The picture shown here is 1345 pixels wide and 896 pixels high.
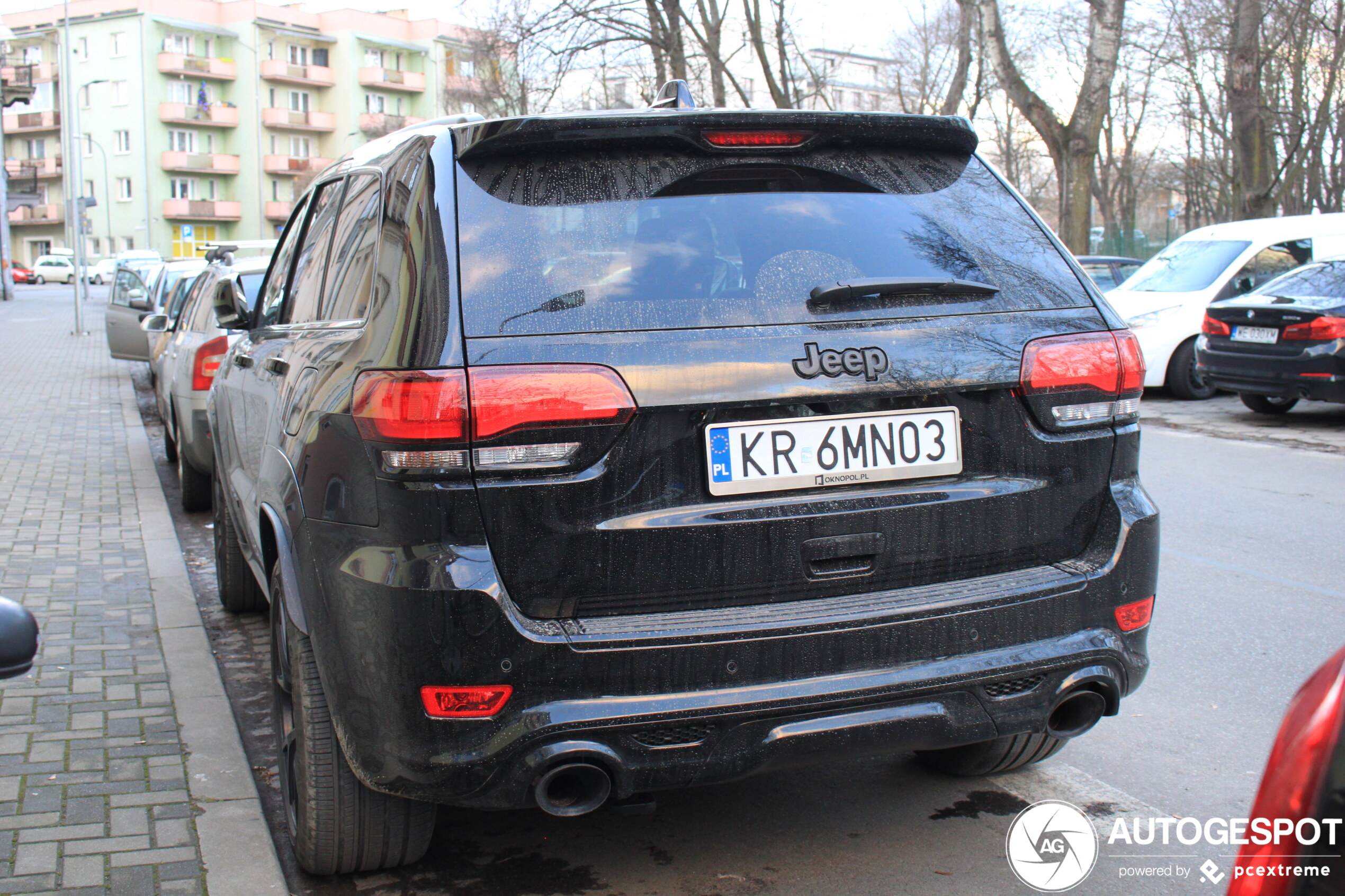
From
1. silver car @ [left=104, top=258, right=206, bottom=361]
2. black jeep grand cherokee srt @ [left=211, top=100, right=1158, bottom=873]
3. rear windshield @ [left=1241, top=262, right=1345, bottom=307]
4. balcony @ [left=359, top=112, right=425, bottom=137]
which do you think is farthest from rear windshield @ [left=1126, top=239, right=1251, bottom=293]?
balcony @ [left=359, top=112, right=425, bottom=137]

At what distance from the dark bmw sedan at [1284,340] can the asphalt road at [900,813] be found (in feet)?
24.1

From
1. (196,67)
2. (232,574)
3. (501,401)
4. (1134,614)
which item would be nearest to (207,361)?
(232,574)

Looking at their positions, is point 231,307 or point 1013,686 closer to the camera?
point 1013,686

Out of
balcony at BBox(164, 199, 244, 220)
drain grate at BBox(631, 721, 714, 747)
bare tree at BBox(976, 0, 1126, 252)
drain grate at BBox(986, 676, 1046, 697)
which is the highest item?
balcony at BBox(164, 199, 244, 220)

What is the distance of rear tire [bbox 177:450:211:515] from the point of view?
8352 millimetres

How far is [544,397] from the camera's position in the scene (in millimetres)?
2488

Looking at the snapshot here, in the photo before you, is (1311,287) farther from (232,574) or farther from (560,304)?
(560,304)

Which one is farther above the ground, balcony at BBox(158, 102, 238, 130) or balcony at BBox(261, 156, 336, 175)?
balcony at BBox(158, 102, 238, 130)

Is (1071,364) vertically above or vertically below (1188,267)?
below

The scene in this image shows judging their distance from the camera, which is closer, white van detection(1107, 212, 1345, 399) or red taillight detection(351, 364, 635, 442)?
red taillight detection(351, 364, 635, 442)

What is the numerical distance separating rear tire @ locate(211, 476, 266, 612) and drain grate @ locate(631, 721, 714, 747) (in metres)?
3.47

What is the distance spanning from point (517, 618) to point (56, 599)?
4132mm

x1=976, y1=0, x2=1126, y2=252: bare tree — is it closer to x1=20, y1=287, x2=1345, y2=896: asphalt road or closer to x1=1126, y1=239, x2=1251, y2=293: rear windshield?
x1=1126, y1=239, x2=1251, y2=293: rear windshield

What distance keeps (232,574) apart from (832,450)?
12.5 ft
